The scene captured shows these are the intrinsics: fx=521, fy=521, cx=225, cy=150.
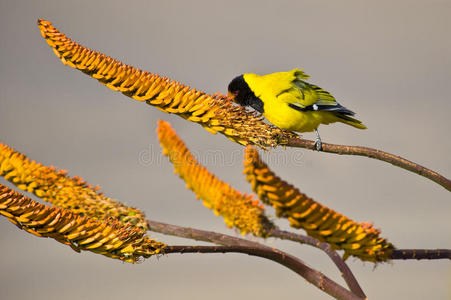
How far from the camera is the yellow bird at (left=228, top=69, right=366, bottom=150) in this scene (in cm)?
221

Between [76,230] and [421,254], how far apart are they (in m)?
0.98

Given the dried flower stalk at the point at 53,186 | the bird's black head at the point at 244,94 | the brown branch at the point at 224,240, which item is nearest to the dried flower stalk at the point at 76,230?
the brown branch at the point at 224,240

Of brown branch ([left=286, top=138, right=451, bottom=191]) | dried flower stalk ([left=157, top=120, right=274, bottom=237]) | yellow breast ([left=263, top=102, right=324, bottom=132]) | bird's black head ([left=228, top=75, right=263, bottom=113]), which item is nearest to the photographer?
brown branch ([left=286, top=138, right=451, bottom=191])

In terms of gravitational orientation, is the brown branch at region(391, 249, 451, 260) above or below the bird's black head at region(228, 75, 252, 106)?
below

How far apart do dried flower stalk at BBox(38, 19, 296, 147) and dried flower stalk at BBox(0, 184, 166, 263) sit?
40cm

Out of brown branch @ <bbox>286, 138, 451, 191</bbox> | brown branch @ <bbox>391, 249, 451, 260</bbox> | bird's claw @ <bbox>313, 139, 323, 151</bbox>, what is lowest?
brown branch @ <bbox>391, 249, 451, 260</bbox>

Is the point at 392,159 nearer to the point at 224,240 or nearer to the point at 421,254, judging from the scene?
the point at 421,254

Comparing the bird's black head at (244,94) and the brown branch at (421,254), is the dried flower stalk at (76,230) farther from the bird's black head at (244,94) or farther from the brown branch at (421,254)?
the bird's black head at (244,94)

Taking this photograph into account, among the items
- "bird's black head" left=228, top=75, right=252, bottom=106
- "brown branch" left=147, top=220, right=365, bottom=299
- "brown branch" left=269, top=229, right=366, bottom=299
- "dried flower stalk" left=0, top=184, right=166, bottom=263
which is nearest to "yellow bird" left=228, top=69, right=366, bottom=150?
"bird's black head" left=228, top=75, right=252, bottom=106

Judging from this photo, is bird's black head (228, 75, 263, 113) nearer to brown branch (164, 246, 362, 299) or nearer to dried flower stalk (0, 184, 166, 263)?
brown branch (164, 246, 362, 299)

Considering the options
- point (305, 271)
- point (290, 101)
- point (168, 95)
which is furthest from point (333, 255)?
point (290, 101)

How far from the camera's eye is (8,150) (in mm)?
1562

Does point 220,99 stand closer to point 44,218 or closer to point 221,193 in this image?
point 221,193

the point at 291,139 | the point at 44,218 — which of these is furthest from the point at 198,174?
the point at 44,218
